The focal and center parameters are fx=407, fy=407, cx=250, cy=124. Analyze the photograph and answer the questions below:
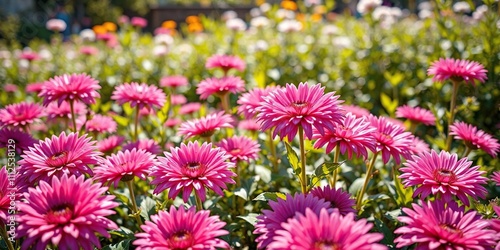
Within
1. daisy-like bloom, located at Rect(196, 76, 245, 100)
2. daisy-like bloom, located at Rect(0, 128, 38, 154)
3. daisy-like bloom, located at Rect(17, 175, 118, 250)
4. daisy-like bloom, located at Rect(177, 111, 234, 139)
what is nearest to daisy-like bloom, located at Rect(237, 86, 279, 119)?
daisy-like bloom, located at Rect(177, 111, 234, 139)

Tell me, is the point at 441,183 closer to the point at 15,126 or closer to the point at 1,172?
the point at 1,172

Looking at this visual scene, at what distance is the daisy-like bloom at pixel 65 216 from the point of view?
Result: 971 millimetres

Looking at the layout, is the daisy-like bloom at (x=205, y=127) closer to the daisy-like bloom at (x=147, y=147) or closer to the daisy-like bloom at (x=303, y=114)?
the daisy-like bloom at (x=147, y=147)

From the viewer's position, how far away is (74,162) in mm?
1267

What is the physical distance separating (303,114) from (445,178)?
1.56 feet

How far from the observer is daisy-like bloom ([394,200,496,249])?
992 millimetres

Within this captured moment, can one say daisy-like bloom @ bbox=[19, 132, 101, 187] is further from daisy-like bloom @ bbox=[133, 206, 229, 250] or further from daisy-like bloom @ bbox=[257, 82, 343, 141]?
daisy-like bloom @ bbox=[257, 82, 343, 141]

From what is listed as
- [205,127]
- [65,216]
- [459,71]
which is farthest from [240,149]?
[459,71]

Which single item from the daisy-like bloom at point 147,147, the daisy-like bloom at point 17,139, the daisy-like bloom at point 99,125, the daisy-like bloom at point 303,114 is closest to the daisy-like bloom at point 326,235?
the daisy-like bloom at point 303,114

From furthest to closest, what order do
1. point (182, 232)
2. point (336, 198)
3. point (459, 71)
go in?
point (459, 71) → point (336, 198) → point (182, 232)

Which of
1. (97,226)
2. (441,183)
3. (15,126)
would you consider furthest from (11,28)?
(441,183)

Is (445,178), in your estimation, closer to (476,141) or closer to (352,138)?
(352,138)

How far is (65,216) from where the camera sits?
1.00 m

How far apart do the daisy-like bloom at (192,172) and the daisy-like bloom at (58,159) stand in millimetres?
226
